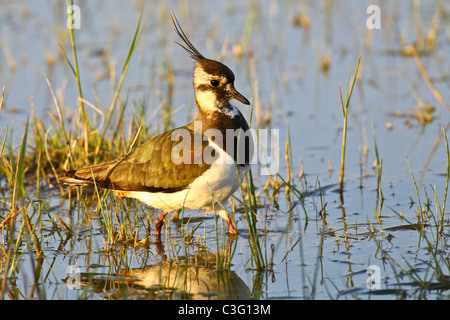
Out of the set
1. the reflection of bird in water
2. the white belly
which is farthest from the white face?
the reflection of bird in water

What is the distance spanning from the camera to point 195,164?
5.34 metres

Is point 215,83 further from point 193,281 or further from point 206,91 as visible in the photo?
point 193,281

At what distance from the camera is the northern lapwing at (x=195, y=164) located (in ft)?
17.4

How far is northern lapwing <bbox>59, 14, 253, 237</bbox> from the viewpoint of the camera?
529cm

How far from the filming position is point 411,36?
10.6 m

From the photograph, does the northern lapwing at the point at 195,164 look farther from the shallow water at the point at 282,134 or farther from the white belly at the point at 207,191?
the shallow water at the point at 282,134

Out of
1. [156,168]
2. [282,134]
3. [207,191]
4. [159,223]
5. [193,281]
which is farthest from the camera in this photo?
[282,134]

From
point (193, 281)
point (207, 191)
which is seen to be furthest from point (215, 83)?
point (193, 281)

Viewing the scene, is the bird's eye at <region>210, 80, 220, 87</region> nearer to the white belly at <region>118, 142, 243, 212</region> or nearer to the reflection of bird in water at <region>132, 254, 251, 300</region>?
the white belly at <region>118, 142, 243, 212</region>

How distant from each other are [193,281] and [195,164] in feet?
3.30

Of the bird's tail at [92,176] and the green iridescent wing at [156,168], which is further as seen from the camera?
the bird's tail at [92,176]

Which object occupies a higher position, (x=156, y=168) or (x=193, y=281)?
(x=156, y=168)

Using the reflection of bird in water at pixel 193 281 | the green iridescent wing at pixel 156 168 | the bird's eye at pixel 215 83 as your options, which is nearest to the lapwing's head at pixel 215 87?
the bird's eye at pixel 215 83

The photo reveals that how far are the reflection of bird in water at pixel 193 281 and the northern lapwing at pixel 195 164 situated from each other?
0.50 meters
